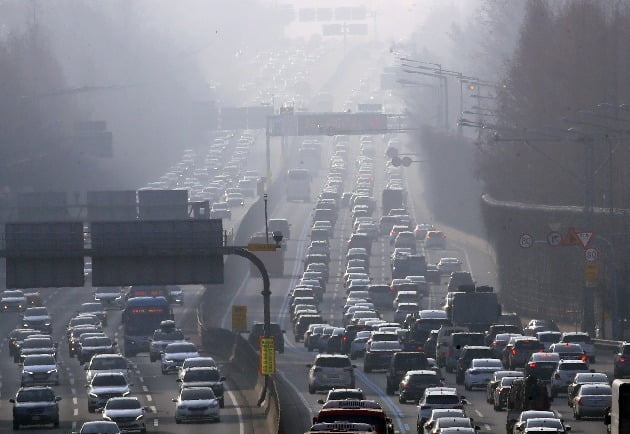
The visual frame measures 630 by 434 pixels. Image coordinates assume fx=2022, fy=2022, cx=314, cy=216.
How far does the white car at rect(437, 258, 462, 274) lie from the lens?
4631 inches

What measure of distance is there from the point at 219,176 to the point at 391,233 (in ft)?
212

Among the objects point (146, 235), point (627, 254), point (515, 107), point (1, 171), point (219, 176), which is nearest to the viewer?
point (146, 235)

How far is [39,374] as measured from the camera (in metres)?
66.9

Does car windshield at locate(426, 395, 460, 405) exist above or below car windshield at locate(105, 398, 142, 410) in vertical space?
above

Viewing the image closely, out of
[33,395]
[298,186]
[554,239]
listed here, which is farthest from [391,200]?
[33,395]

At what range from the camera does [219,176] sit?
19862 centimetres

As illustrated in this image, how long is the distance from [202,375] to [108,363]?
739 centimetres

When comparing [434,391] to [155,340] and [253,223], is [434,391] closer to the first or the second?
[155,340]

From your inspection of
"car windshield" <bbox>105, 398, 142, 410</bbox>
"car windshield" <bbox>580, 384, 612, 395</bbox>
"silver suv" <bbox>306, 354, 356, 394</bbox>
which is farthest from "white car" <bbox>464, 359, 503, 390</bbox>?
"car windshield" <bbox>105, 398, 142, 410</bbox>

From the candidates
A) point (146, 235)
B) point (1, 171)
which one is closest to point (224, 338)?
point (146, 235)

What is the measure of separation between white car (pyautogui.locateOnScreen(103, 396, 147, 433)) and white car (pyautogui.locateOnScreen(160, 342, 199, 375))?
1938 cm

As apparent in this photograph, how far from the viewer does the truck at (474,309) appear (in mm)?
76312

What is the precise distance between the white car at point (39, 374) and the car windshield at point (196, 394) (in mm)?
12528

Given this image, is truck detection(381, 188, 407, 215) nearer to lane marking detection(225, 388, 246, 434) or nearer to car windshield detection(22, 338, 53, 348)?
car windshield detection(22, 338, 53, 348)
